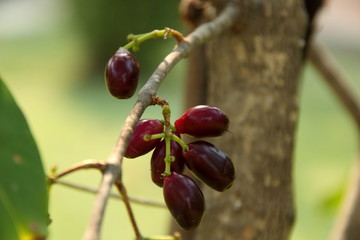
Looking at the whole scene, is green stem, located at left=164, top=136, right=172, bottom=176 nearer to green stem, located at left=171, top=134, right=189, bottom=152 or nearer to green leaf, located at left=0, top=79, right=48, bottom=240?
green stem, located at left=171, top=134, right=189, bottom=152

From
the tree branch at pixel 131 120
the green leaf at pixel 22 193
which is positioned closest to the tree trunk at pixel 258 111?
the tree branch at pixel 131 120

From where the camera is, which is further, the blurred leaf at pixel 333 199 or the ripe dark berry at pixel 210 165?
the blurred leaf at pixel 333 199

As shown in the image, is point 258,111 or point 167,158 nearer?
point 167,158

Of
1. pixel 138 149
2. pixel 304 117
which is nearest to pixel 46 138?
pixel 304 117

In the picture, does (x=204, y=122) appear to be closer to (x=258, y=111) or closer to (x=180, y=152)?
(x=180, y=152)

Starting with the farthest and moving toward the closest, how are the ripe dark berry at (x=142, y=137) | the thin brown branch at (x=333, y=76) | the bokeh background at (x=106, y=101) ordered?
the bokeh background at (x=106, y=101)
the thin brown branch at (x=333, y=76)
the ripe dark berry at (x=142, y=137)

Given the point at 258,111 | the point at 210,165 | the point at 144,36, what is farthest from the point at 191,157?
the point at 258,111

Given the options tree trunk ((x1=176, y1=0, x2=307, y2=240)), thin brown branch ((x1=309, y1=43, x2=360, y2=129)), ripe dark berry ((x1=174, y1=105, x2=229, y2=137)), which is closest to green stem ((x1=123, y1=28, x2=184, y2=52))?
ripe dark berry ((x1=174, y1=105, x2=229, y2=137))

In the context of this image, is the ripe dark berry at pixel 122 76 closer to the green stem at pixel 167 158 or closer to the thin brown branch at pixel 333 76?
the green stem at pixel 167 158
